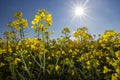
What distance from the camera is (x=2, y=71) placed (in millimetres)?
8117

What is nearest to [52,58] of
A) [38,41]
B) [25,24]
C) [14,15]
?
[38,41]

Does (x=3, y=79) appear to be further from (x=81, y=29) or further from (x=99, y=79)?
(x=81, y=29)

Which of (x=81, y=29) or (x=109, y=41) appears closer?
(x=109, y=41)

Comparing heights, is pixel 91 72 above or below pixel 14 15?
below

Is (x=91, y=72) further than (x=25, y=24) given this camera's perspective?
No

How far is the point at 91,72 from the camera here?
7.28m

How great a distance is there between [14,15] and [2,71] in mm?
2989

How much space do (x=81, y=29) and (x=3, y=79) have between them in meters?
7.23

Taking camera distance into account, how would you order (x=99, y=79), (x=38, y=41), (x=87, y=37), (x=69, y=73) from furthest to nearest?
(x=87, y=37)
(x=38, y=41)
(x=69, y=73)
(x=99, y=79)

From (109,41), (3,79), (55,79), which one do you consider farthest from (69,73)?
(3,79)

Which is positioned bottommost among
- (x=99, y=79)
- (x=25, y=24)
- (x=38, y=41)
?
(x=99, y=79)

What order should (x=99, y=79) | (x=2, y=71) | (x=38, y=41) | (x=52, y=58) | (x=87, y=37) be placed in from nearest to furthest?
(x=99, y=79), (x=2, y=71), (x=38, y=41), (x=52, y=58), (x=87, y=37)

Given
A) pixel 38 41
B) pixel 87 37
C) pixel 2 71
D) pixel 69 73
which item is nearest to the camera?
pixel 69 73

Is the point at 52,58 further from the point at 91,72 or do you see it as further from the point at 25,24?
the point at 91,72
